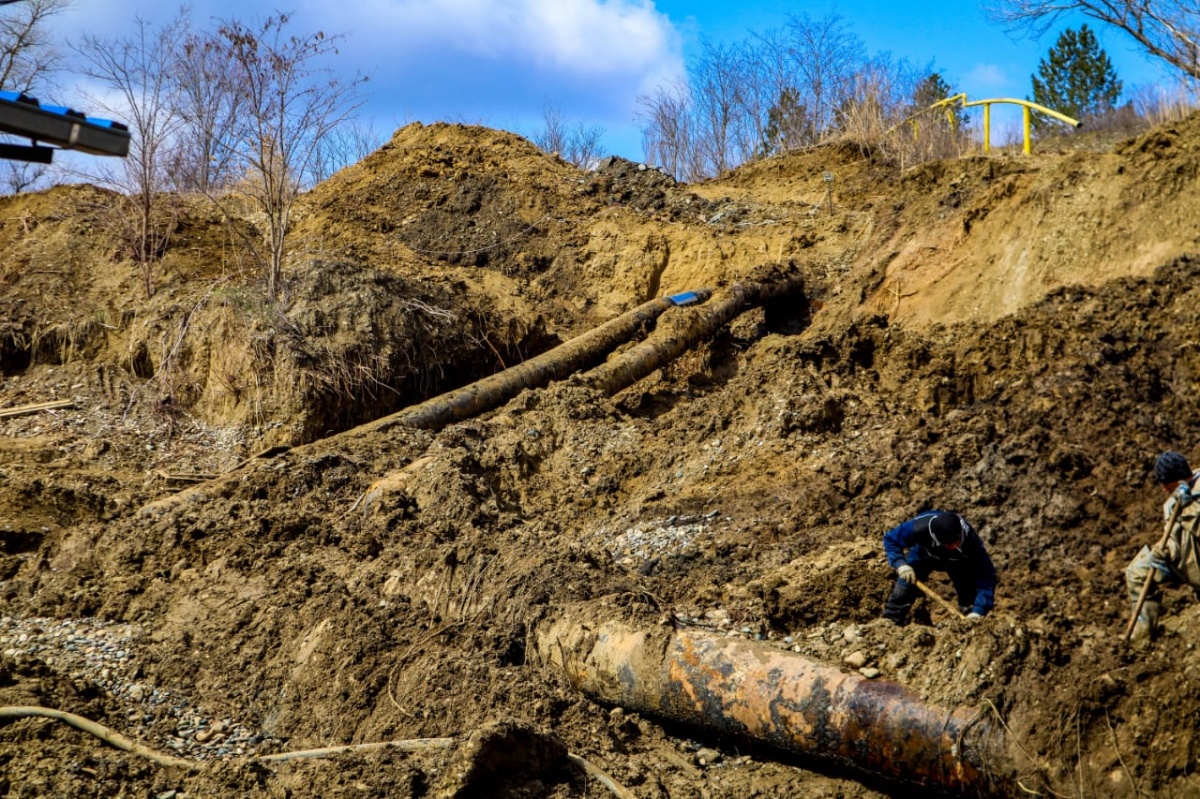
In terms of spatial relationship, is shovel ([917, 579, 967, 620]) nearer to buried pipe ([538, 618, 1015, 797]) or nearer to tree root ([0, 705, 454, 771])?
buried pipe ([538, 618, 1015, 797])

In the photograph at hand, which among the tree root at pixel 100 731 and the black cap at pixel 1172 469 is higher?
the black cap at pixel 1172 469

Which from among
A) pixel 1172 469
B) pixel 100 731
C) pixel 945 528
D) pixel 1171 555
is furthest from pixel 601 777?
pixel 1172 469

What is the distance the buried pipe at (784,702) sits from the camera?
4520 millimetres

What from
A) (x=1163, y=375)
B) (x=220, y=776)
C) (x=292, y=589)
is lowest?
(x=220, y=776)

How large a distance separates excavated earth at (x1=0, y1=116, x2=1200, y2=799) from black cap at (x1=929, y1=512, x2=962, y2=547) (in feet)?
2.23

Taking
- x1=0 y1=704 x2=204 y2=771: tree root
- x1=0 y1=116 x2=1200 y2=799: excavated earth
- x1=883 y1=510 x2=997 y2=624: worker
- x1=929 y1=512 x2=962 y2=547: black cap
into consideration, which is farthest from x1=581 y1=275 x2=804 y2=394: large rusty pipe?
x1=0 y1=704 x2=204 y2=771: tree root

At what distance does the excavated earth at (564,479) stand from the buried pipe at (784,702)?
114 mm

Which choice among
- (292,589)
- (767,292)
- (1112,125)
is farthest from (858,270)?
(1112,125)

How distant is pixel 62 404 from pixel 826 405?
322 inches

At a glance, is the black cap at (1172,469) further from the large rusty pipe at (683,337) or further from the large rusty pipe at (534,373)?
the large rusty pipe at (534,373)

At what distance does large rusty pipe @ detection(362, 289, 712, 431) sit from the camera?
10914 millimetres

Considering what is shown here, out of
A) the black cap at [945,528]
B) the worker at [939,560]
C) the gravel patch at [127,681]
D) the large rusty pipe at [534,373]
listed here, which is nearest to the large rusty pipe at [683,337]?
the large rusty pipe at [534,373]

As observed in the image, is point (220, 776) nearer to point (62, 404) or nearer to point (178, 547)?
point (178, 547)

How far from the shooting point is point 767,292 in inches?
525
